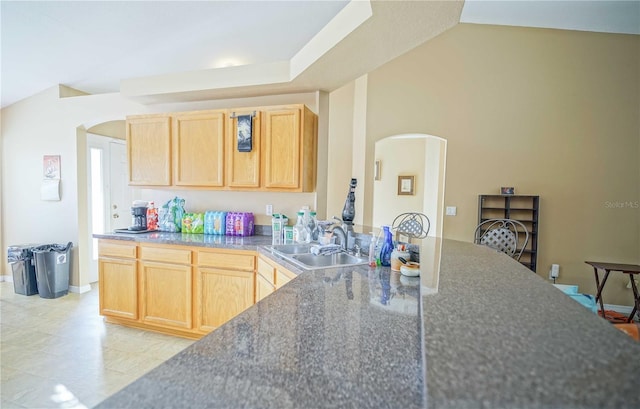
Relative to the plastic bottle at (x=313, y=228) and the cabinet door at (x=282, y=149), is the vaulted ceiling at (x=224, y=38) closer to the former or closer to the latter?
the cabinet door at (x=282, y=149)

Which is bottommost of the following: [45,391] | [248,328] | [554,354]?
[45,391]

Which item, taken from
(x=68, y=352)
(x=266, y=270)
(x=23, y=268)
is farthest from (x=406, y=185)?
(x=23, y=268)

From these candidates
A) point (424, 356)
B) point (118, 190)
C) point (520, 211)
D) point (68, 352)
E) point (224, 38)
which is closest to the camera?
point (424, 356)

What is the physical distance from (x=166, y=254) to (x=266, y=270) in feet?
3.57

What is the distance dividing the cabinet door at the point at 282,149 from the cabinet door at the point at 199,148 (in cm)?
49

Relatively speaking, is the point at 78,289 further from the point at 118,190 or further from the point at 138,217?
the point at 138,217

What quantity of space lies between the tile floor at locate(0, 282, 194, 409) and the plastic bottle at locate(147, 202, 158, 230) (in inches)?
40.9

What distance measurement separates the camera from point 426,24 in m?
1.75

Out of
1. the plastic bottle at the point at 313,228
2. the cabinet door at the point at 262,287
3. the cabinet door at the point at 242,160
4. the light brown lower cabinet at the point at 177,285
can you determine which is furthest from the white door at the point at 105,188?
the plastic bottle at the point at 313,228

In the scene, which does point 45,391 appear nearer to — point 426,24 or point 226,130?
point 226,130

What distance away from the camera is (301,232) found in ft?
8.70

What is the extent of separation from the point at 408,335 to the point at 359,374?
0.28m

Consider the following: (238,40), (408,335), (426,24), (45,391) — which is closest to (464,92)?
(426,24)

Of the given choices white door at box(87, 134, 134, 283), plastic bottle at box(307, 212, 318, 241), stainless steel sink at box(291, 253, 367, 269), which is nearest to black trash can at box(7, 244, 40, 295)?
white door at box(87, 134, 134, 283)
